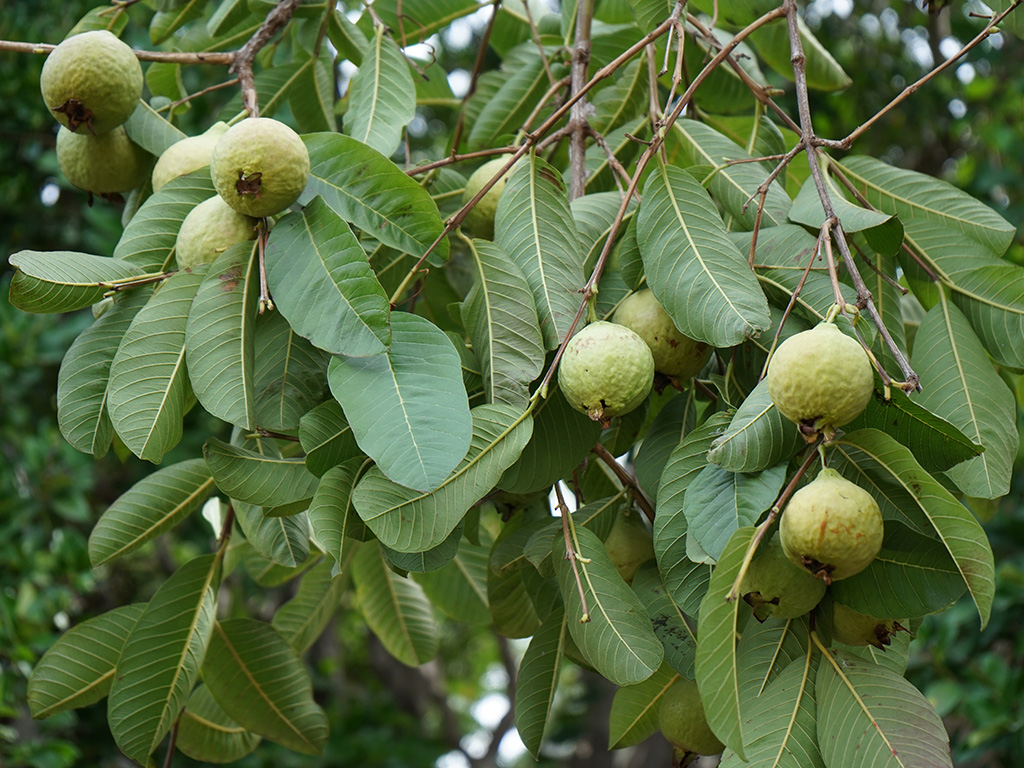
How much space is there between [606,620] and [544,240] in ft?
1.41

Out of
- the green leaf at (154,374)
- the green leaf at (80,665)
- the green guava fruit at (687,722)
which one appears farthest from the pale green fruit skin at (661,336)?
the green leaf at (80,665)

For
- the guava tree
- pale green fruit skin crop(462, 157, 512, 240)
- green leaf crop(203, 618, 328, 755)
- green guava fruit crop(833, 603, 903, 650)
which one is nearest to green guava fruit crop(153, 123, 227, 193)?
the guava tree

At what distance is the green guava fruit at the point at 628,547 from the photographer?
3.60ft

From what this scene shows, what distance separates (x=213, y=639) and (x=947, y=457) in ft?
3.37

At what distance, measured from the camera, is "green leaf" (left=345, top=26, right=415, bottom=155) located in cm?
118

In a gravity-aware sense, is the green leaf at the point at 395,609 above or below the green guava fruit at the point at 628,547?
below

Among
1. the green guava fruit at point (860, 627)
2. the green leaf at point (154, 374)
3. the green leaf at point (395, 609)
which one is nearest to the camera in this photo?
the green guava fruit at point (860, 627)

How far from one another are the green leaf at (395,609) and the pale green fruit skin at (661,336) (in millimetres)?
837

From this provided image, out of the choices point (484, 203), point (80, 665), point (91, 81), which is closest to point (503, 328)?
point (484, 203)

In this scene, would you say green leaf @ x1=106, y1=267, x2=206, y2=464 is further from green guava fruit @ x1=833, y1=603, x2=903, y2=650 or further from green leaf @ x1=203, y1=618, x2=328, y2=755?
green guava fruit @ x1=833, y1=603, x2=903, y2=650

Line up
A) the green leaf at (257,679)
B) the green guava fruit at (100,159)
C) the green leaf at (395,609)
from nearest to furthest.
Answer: the green guava fruit at (100,159), the green leaf at (257,679), the green leaf at (395,609)

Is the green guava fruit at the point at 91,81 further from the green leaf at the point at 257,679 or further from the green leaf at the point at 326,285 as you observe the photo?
the green leaf at the point at 257,679

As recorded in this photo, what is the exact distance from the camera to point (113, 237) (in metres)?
2.96

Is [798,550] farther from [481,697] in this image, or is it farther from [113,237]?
[481,697]
